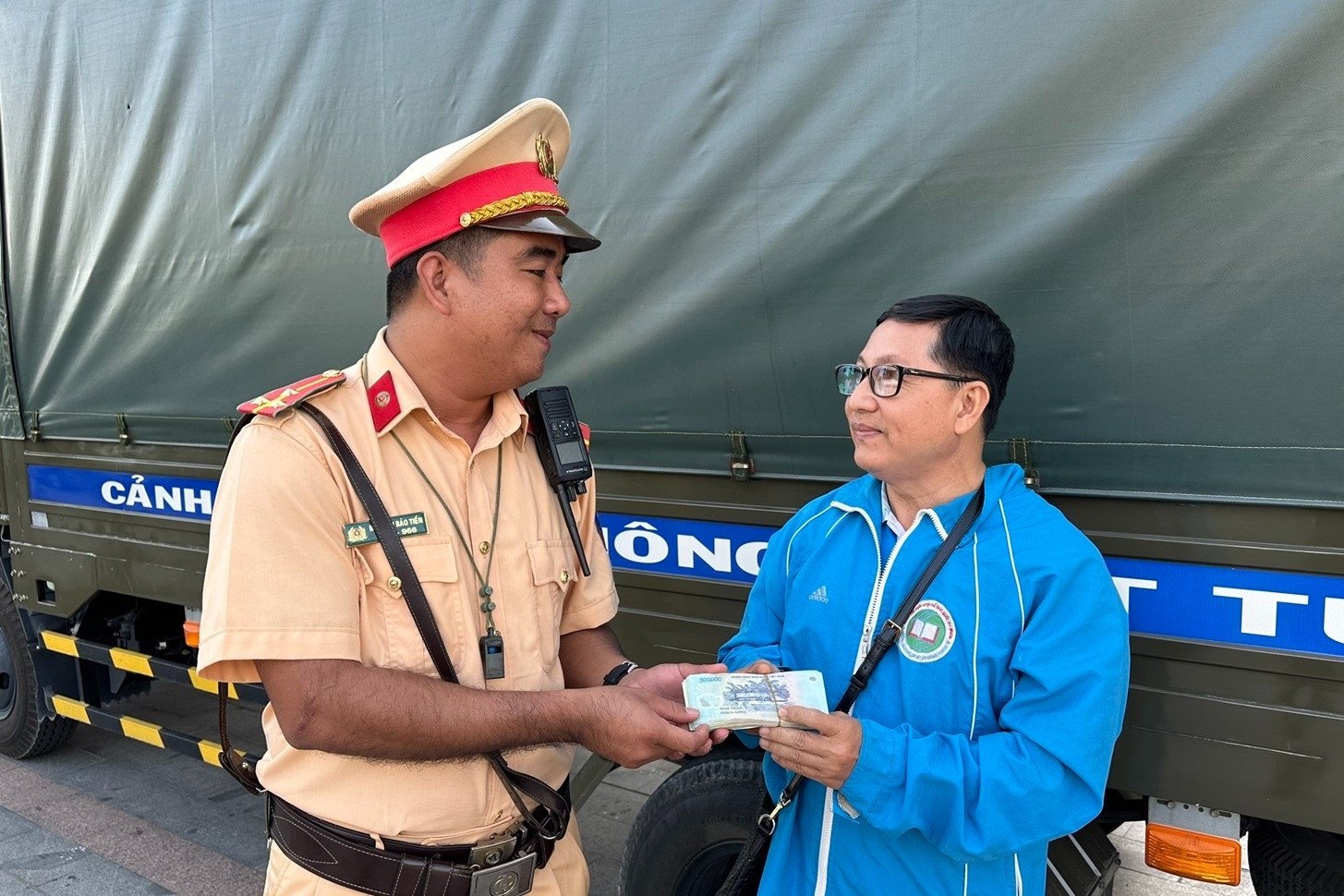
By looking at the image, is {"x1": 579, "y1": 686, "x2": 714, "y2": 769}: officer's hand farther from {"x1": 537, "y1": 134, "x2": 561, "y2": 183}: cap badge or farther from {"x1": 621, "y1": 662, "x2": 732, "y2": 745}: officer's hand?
{"x1": 537, "y1": 134, "x2": 561, "y2": 183}: cap badge

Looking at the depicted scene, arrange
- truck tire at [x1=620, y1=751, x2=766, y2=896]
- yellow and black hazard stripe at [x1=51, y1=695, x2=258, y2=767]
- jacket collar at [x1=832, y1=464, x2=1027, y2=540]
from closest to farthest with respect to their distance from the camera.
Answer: jacket collar at [x1=832, y1=464, x2=1027, y2=540] → truck tire at [x1=620, y1=751, x2=766, y2=896] → yellow and black hazard stripe at [x1=51, y1=695, x2=258, y2=767]

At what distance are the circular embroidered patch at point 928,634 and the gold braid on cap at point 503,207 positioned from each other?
87 centimetres

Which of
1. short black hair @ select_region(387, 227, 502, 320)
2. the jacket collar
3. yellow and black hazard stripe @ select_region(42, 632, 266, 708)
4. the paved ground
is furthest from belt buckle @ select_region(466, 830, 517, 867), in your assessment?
yellow and black hazard stripe @ select_region(42, 632, 266, 708)

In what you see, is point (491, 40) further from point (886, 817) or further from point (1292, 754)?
point (1292, 754)

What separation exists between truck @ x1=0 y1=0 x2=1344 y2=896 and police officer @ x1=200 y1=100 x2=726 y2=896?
60 cm

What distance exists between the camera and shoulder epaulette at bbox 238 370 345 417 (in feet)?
4.77

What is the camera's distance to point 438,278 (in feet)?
5.18

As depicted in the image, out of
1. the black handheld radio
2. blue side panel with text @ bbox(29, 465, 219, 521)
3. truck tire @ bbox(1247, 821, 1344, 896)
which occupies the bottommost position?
truck tire @ bbox(1247, 821, 1344, 896)

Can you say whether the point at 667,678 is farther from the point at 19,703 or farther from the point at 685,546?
the point at 19,703

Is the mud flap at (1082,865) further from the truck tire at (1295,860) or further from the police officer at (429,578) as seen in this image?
the police officer at (429,578)

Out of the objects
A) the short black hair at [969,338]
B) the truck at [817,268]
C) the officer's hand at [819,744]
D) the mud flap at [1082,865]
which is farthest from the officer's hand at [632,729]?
the mud flap at [1082,865]

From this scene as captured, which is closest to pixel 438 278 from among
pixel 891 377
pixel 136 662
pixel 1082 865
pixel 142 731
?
pixel 891 377

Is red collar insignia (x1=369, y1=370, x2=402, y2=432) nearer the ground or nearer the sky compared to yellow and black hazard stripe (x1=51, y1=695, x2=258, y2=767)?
nearer the sky

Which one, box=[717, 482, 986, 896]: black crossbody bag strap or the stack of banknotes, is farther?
box=[717, 482, 986, 896]: black crossbody bag strap
